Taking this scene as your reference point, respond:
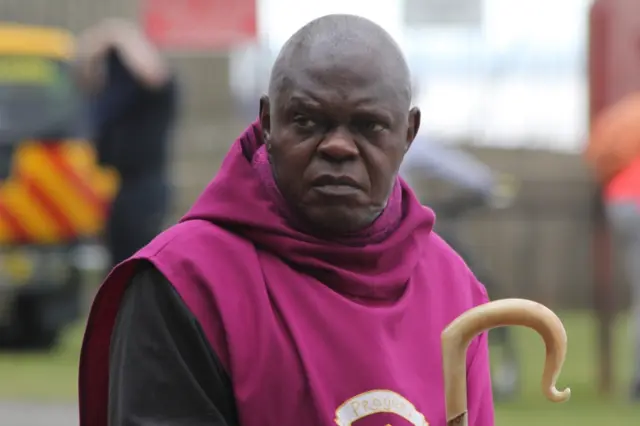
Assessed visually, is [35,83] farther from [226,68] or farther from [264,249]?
[264,249]

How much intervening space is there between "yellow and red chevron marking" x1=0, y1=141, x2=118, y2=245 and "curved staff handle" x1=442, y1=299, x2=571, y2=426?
10106mm

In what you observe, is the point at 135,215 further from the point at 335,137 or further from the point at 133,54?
the point at 335,137

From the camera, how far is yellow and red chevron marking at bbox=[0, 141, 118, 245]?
42.8 ft

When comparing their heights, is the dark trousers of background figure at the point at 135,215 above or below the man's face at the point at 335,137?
below

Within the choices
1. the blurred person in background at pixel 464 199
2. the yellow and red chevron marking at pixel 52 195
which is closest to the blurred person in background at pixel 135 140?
the blurred person in background at pixel 464 199

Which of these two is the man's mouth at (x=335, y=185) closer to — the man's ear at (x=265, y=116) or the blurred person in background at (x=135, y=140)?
the man's ear at (x=265, y=116)

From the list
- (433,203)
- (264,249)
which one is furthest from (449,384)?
Answer: (433,203)

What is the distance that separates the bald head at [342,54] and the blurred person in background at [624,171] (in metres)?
7.14

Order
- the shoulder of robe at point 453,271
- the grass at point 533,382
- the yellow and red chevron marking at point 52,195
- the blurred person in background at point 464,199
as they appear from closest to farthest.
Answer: the shoulder of robe at point 453,271
the grass at point 533,382
the blurred person in background at point 464,199
the yellow and red chevron marking at point 52,195

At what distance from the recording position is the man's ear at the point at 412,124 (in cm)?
313

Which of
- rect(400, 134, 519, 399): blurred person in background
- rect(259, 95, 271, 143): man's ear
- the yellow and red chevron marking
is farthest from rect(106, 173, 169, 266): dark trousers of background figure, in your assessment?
rect(259, 95, 271, 143): man's ear

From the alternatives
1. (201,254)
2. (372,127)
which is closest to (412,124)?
(372,127)

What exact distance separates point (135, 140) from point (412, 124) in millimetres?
7765

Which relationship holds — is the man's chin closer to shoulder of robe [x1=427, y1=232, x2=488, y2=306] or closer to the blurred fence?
shoulder of robe [x1=427, y1=232, x2=488, y2=306]
